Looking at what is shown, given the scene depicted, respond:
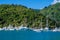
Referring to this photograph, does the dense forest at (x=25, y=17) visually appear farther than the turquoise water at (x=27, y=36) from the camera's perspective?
Yes

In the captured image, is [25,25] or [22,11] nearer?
[25,25]

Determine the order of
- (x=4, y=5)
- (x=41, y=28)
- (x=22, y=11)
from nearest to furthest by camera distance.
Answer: (x=41, y=28)
(x=22, y=11)
(x=4, y=5)

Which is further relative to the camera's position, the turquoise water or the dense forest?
the dense forest

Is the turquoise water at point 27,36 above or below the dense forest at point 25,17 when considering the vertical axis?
below

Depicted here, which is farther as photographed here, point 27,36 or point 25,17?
point 25,17

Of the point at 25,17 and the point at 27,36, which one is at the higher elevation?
the point at 25,17

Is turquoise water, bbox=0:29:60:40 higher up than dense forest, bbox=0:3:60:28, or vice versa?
dense forest, bbox=0:3:60:28

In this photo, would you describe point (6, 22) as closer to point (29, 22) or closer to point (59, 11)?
point (29, 22)

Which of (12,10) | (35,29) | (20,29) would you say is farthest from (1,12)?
(35,29)
